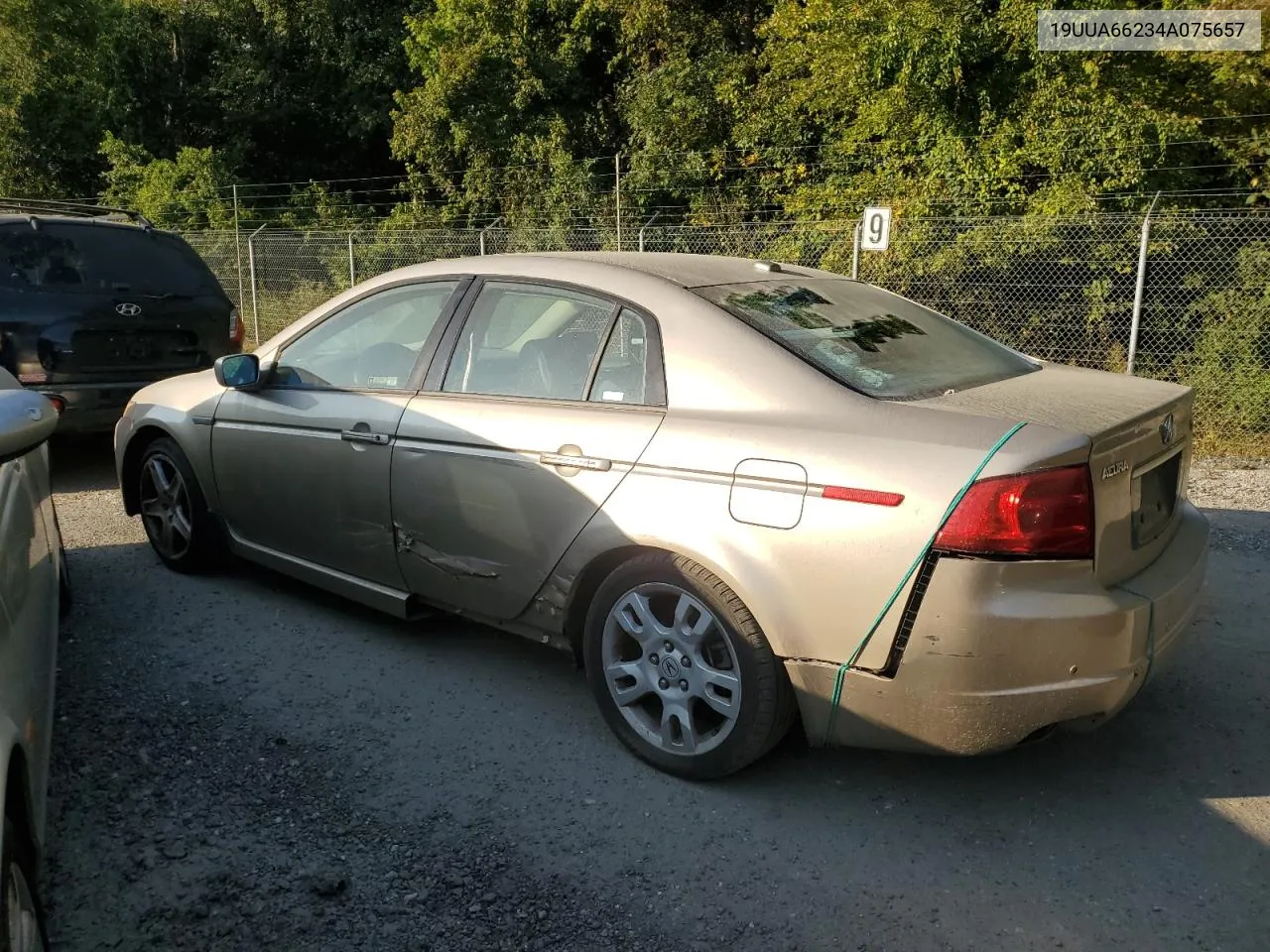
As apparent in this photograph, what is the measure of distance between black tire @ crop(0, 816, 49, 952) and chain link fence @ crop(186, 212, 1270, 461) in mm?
8654

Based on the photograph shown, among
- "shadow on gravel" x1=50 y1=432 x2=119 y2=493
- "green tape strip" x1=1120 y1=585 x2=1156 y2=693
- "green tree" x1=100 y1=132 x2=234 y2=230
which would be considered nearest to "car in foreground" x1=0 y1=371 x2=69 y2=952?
"green tape strip" x1=1120 y1=585 x2=1156 y2=693

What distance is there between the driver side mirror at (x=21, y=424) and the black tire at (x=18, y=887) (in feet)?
2.49

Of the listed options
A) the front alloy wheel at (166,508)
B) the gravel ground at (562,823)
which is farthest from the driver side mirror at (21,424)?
the front alloy wheel at (166,508)

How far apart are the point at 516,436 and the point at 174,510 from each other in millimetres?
2510

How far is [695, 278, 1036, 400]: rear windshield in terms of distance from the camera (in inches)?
125

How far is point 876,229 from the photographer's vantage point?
1019cm

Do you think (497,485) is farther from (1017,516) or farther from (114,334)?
(114,334)

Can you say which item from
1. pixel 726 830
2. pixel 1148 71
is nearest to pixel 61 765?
pixel 726 830

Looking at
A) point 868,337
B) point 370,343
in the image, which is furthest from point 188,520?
point 868,337

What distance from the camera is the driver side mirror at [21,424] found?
213 centimetres

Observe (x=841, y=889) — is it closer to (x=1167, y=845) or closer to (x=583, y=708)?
(x=1167, y=845)

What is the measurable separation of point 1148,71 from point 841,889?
12633 millimetres

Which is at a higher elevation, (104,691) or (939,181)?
(939,181)

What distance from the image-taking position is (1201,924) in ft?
8.37
